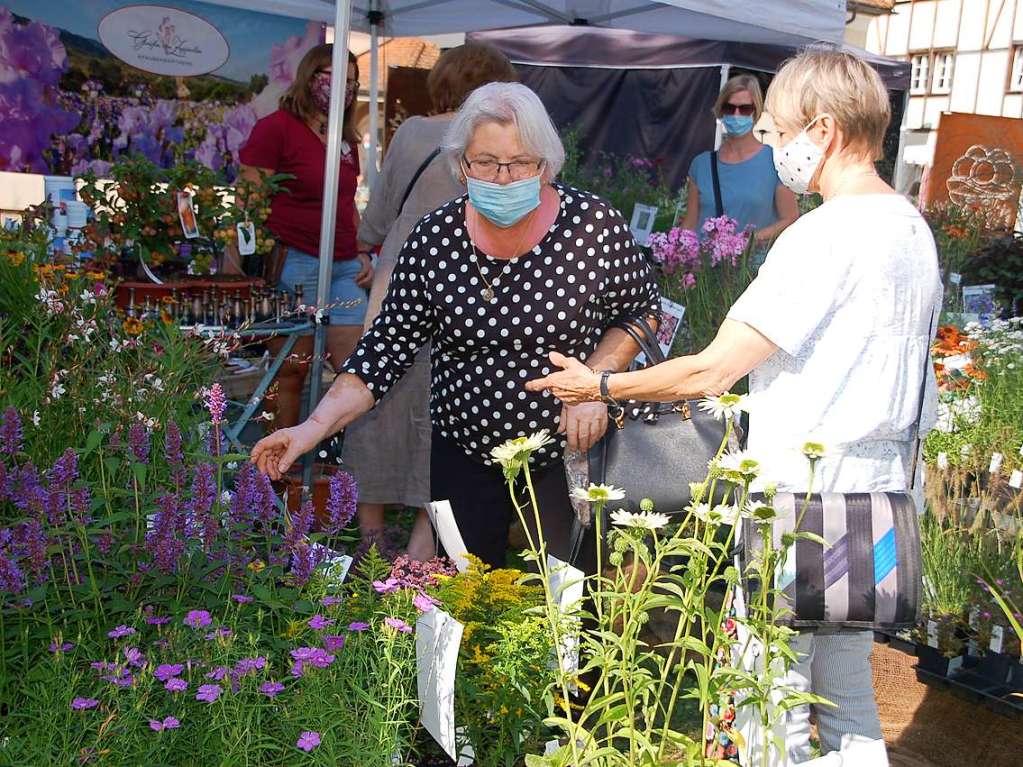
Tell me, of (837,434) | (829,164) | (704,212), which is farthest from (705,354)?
(704,212)

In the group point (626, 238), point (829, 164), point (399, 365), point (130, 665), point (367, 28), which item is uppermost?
point (367, 28)

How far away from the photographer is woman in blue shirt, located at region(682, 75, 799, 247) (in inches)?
209

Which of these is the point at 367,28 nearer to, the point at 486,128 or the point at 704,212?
the point at 704,212

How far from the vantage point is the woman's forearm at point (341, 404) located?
239 centimetres

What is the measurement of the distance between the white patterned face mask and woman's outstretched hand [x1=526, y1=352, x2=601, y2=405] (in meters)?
0.53

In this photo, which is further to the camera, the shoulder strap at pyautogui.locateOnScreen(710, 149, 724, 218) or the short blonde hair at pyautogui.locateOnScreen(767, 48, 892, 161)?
the shoulder strap at pyautogui.locateOnScreen(710, 149, 724, 218)

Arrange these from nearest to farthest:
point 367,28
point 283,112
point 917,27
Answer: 1. point 283,112
2. point 367,28
3. point 917,27

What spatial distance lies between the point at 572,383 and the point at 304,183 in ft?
9.02

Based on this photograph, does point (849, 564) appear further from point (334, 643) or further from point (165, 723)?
point (165, 723)

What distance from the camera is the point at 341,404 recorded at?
2.48 m

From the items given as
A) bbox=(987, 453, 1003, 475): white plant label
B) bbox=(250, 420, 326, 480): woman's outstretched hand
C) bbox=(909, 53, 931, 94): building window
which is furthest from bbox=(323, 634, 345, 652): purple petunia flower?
bbox=(909, 53, 931, 94): building window

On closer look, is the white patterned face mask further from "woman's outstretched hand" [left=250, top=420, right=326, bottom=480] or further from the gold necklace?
"woman's outstretched hand" [left=250, top=420, right=326, bottom=480]

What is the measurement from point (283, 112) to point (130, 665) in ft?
10.5

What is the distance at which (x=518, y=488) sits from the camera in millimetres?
2783
